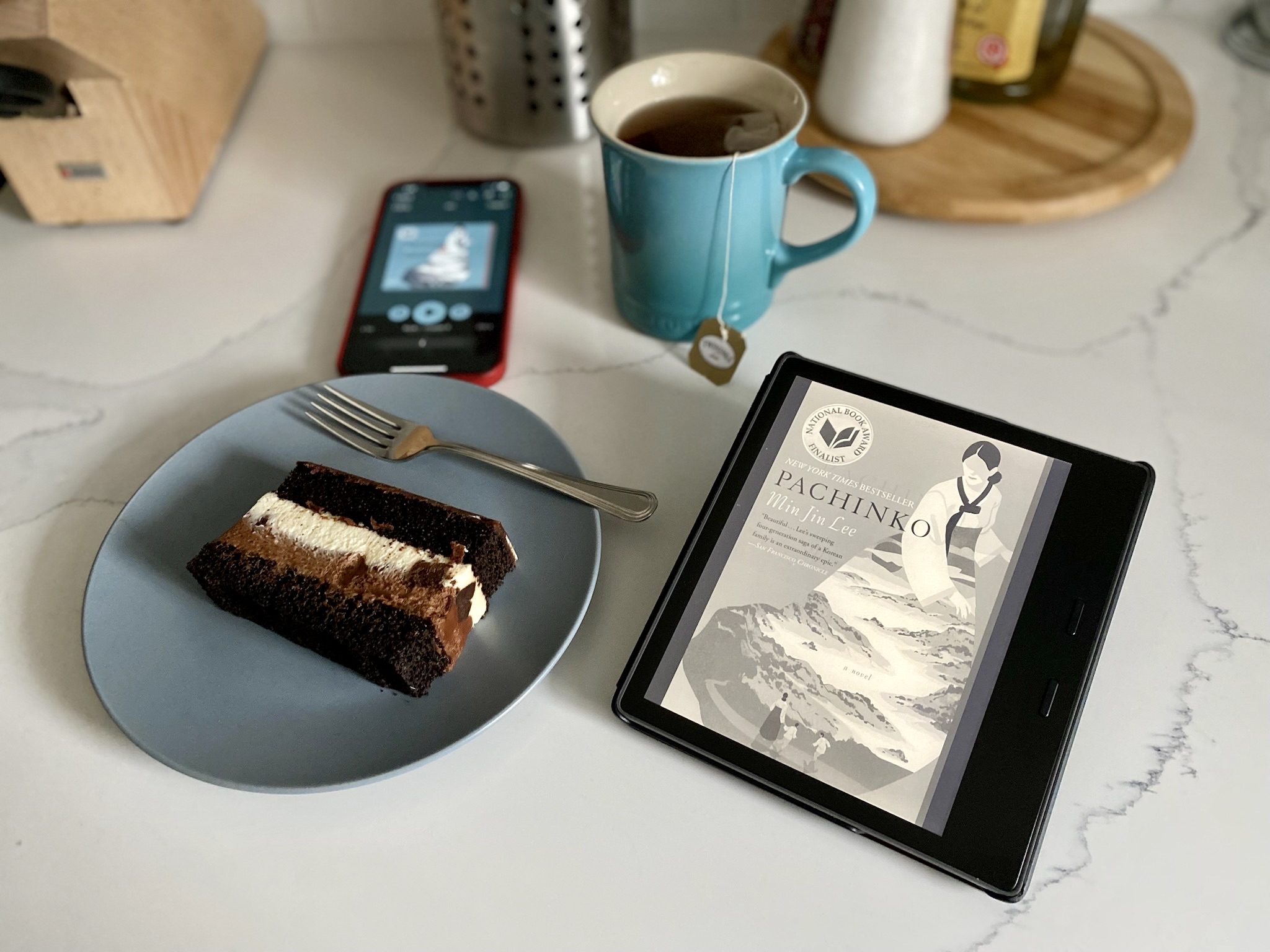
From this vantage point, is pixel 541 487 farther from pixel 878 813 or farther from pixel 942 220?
pixel 942 220

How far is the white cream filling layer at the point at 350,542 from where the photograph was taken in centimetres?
48

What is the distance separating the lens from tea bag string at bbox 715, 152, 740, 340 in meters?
0.56

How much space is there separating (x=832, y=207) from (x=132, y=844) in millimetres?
673

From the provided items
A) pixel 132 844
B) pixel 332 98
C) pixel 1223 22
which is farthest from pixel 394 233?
pixel 1223 22

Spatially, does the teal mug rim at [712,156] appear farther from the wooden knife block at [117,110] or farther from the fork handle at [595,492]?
the wooden knife block at [117,110]

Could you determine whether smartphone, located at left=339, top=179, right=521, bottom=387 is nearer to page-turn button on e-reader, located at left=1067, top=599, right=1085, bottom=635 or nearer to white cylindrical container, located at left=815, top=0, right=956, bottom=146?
white cylindrical container, located at left=815, top=0, right=956, bottom=146

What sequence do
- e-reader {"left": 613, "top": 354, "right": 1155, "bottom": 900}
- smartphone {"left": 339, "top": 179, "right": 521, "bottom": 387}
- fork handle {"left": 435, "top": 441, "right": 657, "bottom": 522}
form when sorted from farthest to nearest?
smartphone {"left": 339, "top": 179, "right": 521, "bottom": 387}, fork handle {"left": 435, "top": 441, "right": 657, "bottom": 522}, e-reader {"left": 613, "top": 354, "right": 1155, "bottom": 900}

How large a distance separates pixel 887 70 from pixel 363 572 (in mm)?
558

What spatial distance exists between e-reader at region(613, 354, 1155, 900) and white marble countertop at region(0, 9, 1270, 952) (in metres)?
0.04

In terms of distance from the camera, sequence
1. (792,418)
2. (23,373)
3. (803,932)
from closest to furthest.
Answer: (803,932) → (792,418) → (23,373)

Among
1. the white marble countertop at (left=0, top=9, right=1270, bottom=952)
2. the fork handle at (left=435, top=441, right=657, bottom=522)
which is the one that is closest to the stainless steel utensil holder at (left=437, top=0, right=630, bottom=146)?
the white marble countertop at (left=0, top=9, right=1270, bottom=952)

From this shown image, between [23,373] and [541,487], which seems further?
[23,373]

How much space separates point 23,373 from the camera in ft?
2.24

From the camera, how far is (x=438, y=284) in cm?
69
